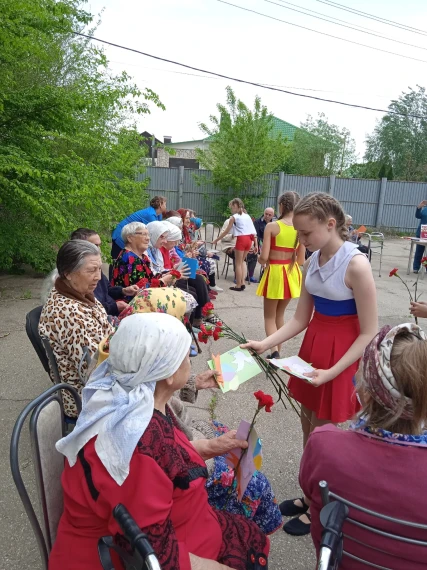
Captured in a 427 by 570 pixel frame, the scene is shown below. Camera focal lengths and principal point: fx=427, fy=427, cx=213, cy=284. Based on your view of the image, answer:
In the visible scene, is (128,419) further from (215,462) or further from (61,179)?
(61,179)

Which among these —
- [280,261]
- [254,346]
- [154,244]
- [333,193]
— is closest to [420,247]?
[280,261]

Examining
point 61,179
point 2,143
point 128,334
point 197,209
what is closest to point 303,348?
point 128,334

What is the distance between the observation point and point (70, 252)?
2.75m

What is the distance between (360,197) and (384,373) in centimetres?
2015

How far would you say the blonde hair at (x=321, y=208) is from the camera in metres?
2.24

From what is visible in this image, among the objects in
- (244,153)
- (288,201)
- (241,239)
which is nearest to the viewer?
(288,201)

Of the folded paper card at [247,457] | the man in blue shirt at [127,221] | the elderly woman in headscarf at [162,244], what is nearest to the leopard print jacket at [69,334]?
the folded paper card at [247,457]

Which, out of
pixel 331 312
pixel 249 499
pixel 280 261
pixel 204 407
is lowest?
pixel 204 407

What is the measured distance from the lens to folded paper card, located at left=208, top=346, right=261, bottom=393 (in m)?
2.04

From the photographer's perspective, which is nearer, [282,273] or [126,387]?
[126,387]

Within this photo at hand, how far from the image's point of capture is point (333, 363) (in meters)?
2.35

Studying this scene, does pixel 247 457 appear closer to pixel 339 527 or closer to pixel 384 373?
pixel 339 527

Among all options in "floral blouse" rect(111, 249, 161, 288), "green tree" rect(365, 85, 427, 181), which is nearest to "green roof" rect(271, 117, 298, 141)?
"green tree" rect(365, 85, 427, 181)

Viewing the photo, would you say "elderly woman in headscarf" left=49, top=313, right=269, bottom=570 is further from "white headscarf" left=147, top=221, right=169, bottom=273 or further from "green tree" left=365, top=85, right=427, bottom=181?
"green tree" left=365, top=85, right=427, bottom=181
